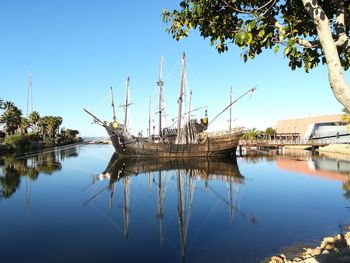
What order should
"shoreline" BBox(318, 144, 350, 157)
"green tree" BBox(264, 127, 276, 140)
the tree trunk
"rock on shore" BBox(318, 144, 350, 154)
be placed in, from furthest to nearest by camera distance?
"green tree" BBox(264, 127, 276, 140)
"rock on shore" BBox(318, 144, 350, 154)
"shoreline" BBox(318, 144, 350, 157)
the tree trunk

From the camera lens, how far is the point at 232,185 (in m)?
31.0

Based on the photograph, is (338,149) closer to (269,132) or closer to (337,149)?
(337,149)

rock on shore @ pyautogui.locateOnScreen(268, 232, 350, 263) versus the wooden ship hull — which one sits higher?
the wooden ship hull

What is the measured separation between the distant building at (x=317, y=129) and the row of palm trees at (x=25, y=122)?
83.9 meters

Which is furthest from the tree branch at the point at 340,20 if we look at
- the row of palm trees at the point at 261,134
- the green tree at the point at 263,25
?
the row of palm trees at the point at 261,134

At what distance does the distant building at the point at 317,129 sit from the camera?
9344 cm

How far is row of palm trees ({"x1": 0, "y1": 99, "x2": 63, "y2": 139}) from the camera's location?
80500 millimetres

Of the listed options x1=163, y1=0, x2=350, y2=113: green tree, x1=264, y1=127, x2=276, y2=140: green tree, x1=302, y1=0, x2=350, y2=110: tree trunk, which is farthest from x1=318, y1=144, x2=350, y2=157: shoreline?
x1=302, y1=0, x2=350, y2=110: tree trunk

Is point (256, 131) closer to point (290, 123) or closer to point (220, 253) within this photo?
point (290, 123)

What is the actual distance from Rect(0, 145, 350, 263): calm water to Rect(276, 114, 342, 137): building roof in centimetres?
7135

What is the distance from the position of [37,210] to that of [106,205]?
14.7ft

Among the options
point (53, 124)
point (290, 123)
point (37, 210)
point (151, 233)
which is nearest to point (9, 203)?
point (37, 210)

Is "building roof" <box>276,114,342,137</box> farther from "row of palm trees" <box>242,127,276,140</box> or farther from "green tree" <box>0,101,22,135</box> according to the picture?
"green tree" <box>0,101,22,135</box>

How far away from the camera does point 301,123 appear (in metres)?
110
